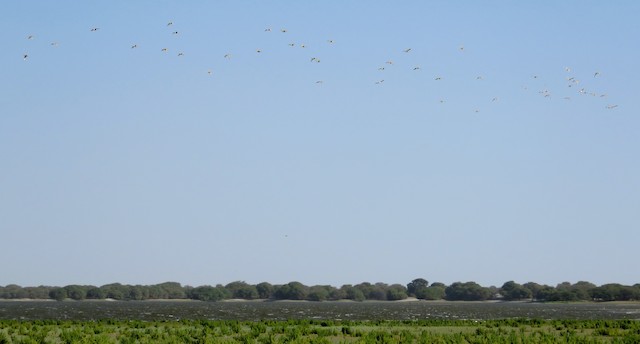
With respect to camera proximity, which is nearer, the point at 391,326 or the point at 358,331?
the point at 358,331

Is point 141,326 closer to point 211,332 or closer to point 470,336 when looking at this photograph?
point 211,332

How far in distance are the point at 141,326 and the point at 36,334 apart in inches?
475

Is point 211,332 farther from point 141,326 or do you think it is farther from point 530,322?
point 530,322

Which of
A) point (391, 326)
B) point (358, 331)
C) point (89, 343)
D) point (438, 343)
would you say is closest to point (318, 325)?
point (391, 326)

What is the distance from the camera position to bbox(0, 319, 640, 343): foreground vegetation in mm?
54938

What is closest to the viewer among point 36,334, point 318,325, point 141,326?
point 36,334

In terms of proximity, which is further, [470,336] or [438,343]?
[470,336]

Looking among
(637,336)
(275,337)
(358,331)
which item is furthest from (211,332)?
(637,336)

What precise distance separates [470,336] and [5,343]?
90.7ft

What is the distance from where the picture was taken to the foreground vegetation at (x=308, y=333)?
54.9 metres

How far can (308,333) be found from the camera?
62.1 metres

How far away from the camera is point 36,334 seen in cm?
5838

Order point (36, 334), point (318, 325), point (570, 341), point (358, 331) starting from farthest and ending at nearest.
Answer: point (318, 325) → point (358, 331) → point (36, 334) → point (570, 341)

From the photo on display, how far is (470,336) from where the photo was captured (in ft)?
196
